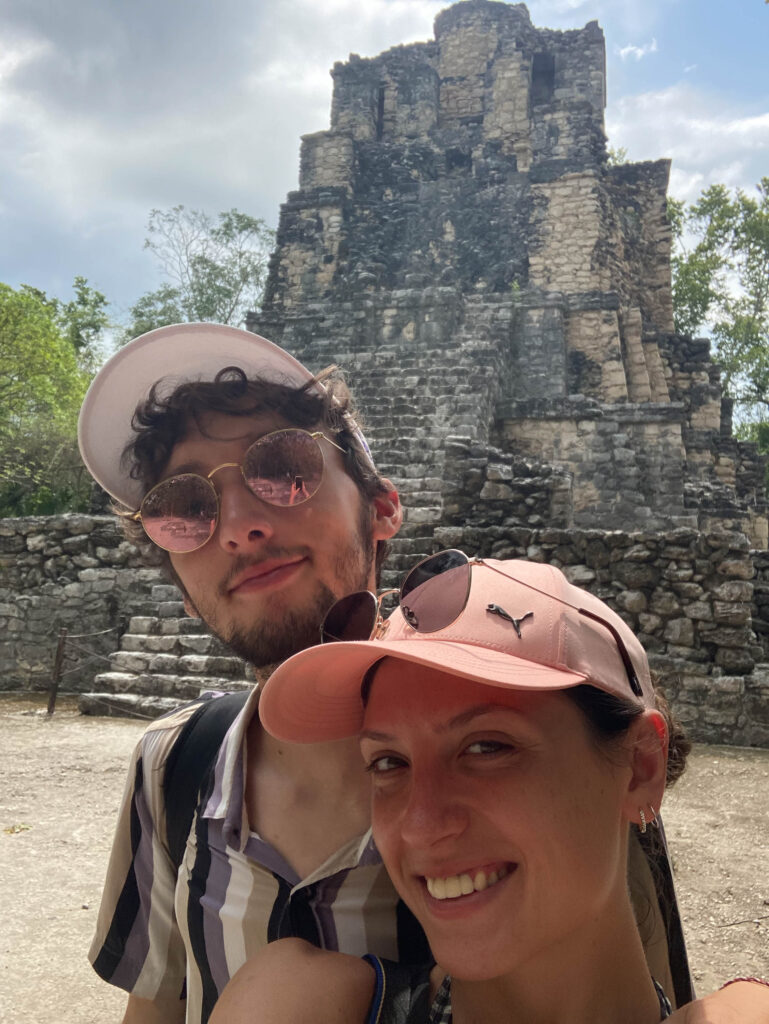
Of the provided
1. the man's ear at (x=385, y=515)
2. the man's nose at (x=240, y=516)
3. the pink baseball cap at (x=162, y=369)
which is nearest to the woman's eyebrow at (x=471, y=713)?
the man's nose at (x=240, y=516)

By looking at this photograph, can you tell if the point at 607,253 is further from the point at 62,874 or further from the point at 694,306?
the point at 62,874

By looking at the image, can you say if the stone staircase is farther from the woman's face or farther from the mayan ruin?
the woman's face

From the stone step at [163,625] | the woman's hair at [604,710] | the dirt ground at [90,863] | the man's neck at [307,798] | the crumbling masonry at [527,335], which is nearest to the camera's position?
the woman's hair at [604,710]

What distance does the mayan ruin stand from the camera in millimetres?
6215

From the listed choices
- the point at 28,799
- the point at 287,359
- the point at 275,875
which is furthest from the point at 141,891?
the point at 28,799

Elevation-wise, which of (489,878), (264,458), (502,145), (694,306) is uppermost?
(502,145)

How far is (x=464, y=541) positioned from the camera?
22.3 ft

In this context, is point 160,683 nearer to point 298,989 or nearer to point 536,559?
point 536,559

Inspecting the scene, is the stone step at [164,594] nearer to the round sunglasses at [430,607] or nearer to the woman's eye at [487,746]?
the round sunglasses at [430,607]

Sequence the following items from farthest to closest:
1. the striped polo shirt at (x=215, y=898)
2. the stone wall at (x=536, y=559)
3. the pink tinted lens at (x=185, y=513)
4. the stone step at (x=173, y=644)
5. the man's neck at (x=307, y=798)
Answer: the stone step at (x=173, y=644) → the stone wall at (x=536, y=559) → the pink tinted lens at (x=185, y=513) → the man's neck at (x=307, y=798) → the striped polo shirt at (x=215, y=898)

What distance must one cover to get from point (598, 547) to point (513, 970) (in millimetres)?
5633

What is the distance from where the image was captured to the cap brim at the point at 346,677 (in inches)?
35.9

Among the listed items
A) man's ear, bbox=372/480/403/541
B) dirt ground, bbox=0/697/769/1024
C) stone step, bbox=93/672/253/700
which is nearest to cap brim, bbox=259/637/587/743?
man's ear, bbox=372/480/403/541

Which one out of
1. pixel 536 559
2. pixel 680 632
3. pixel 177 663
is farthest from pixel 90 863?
pixel 680 632
